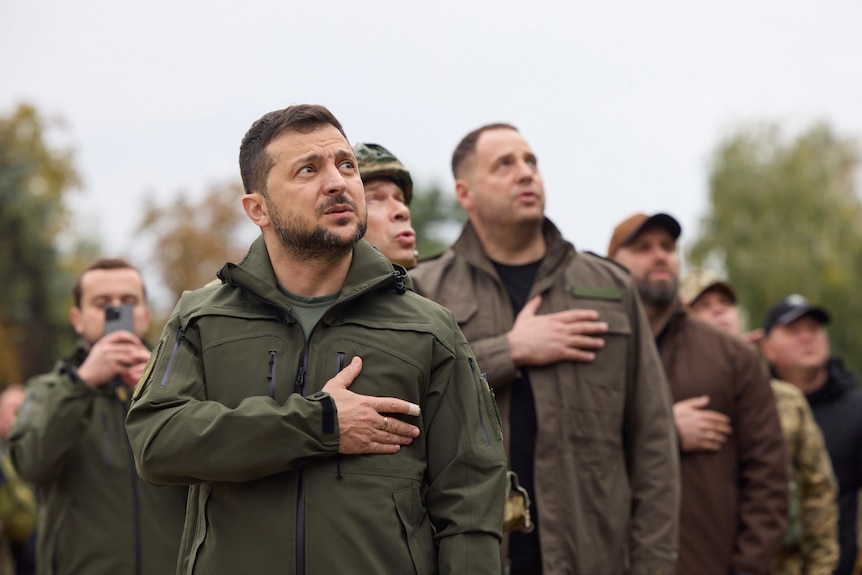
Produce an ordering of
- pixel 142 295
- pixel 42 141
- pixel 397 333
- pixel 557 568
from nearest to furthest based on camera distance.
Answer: pixel 397 333, pixel 557 568, pixel 142 295, pixel 42 141

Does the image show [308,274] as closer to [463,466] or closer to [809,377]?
[463,466]

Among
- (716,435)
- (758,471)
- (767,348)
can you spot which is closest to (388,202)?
(716,435)

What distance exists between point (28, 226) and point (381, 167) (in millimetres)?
25899

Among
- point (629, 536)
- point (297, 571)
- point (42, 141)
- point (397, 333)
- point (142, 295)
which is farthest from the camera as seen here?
point (42, 141)

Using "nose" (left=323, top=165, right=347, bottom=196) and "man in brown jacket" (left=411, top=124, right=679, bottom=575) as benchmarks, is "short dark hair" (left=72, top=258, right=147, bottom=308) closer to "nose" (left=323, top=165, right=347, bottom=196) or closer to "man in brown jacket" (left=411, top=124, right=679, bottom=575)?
"man in brown jacket" (left=411, top=124, right=679, bottom=575)

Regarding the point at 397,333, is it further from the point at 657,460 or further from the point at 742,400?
the point at 742,400

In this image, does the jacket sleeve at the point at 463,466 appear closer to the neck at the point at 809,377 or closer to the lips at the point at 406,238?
the lips at the point at 406,238

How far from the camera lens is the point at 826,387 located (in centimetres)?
929

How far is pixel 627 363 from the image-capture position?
5926 mm

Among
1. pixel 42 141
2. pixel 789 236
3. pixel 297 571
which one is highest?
pixel 42 141

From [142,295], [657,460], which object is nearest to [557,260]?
[657,460]

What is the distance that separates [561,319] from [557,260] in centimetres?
41

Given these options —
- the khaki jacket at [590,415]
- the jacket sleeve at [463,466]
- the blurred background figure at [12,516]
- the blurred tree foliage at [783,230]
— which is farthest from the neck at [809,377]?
the blurred tree foliage at [783,230]

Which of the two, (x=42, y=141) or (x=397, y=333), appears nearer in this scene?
(x=397, y=333)
